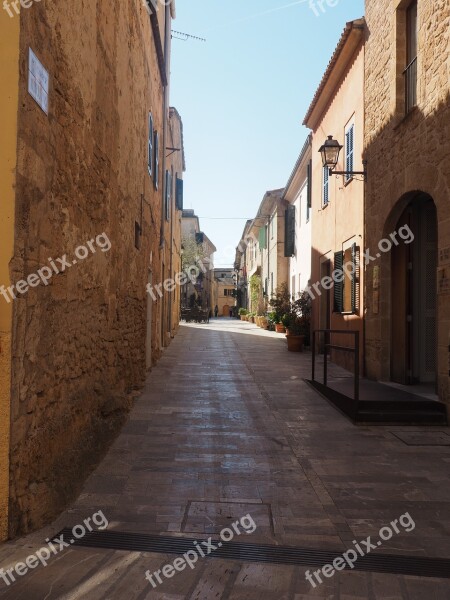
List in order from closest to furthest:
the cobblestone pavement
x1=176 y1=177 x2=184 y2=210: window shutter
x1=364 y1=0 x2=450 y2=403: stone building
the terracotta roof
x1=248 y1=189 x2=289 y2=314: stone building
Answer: the cobblestone pavement → x1=364 y1=0 x2=450 y2=403: stone building → the terracotta roof → x1=176 y1=177 x2=184 y2=210: window shutter → x1=248 y1=189 x2=289 y2=314: stone building

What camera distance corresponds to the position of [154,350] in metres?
10.8

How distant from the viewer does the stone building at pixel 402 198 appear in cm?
682

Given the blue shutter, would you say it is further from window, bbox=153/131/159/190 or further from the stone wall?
the stone wall

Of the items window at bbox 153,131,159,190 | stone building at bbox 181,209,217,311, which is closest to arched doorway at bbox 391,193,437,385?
window at bbox 153,131,159,190

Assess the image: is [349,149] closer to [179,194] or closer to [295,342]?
[295,342]

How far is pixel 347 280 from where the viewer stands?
10.5m

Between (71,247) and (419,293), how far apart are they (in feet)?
19.1

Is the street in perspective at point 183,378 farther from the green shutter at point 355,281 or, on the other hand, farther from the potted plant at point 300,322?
the potted plant at point 300,322

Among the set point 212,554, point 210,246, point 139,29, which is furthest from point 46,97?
point 210,246

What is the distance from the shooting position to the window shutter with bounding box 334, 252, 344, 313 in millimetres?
10758

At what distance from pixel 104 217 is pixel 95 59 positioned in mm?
1493

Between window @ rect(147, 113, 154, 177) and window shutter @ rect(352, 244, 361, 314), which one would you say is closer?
window @ rect(147, 113, 154, 177)

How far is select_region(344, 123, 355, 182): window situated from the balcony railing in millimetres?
2421

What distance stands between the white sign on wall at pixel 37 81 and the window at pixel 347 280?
7093mm
